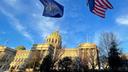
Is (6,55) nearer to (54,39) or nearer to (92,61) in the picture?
(54,39)

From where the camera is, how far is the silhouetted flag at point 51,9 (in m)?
15.3

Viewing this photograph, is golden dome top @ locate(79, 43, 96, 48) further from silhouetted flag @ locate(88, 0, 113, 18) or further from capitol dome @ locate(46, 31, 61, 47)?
silhouetted flag @ locate(88, 0, 113, 18)

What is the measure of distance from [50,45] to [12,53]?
76.8 feet

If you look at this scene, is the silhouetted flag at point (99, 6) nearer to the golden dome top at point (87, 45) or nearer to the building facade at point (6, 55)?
the golden dome top at point (87, 45)

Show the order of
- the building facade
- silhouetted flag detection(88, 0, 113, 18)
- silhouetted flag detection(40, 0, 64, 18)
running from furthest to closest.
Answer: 1. the building facade
2. silhouetted flag detection(88, 0, 113, 18)
3. silhouetted flag detection(40, 0, 64, 18)

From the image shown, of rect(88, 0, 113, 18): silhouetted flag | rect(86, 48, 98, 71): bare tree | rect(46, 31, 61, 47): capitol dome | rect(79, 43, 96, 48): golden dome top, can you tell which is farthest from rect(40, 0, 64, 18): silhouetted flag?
rect(46, 31, 61, 47): capitol dome

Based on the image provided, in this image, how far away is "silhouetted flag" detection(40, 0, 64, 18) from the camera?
50.3 feet

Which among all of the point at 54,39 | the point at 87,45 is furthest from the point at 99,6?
the point at 54,39

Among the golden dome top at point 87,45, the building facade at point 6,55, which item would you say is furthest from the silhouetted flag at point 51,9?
the building facade at point 6,55

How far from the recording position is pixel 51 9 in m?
15.6

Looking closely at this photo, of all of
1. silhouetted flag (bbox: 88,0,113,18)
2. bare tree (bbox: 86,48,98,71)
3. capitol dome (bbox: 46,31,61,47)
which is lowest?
bare tree (bbox: 86,48,98,71)

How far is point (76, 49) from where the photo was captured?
101 meters

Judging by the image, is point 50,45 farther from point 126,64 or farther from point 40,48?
point 126,64

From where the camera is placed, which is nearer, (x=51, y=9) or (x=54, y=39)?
(x=51, y=9)
